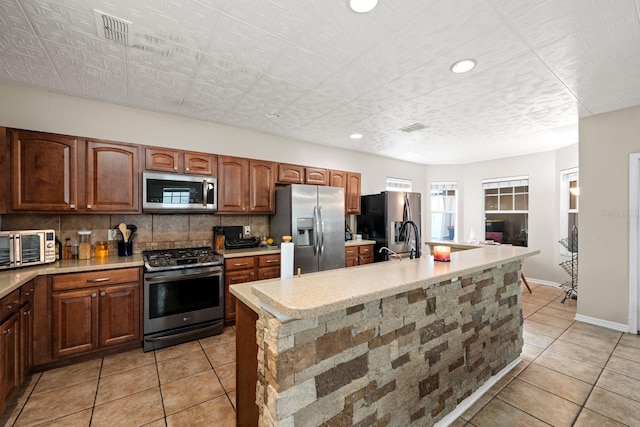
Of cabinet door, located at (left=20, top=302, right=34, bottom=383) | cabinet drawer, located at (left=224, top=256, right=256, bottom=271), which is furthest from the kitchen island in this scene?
cabinet door, located at (left=20, top=302, right=34, bottom=383)

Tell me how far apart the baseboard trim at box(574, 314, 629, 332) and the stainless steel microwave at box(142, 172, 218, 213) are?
4904 mm

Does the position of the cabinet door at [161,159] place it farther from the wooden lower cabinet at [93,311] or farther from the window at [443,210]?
the window at [443,210]

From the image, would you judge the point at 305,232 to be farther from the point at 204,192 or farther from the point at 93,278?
the point at 93,278

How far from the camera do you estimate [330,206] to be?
4156 millimetres

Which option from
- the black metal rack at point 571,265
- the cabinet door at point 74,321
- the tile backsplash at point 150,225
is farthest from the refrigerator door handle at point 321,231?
the black metal rack at point 571,265

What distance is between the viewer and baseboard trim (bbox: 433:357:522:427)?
1.84 metres

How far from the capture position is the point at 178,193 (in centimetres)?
328

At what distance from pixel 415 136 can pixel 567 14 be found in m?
2.64

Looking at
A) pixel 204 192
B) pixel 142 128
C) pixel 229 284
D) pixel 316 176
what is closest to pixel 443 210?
pixel 316 176

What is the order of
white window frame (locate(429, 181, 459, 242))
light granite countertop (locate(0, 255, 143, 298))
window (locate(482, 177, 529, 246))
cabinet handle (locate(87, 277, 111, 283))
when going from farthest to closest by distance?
1. white window frame (locate(429, 181, 459, 242))
2. window (locate(482, 177, 529, 246))
3. cabinet handle (locate(87, 277, 111, 283))
4. light granite countertop (locate(0, 255, 143, 298))

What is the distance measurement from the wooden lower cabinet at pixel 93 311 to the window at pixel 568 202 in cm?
683

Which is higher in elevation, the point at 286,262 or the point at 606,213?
the point at 606,213

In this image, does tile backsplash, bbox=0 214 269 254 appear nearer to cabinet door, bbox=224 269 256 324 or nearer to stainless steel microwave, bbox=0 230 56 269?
stainless steel microwave, bbox=0 230 56 269

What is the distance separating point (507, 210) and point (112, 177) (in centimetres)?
710
